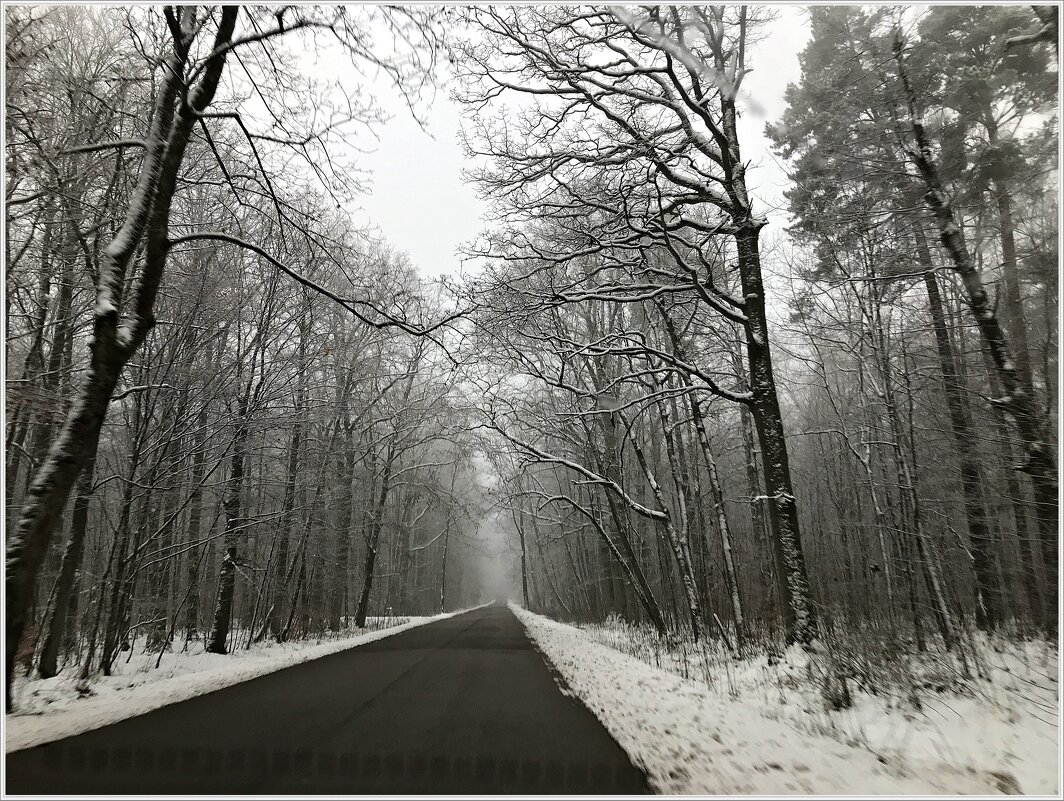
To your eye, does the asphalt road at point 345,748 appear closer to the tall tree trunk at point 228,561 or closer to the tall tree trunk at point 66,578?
the tall tree trunk at point 66,578

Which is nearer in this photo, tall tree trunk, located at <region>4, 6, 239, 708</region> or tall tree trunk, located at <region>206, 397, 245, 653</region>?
tall tree trunk, located at <region>4, 6, 239, 708</region>

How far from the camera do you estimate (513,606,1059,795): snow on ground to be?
3896mm

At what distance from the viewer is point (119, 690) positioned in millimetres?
7969

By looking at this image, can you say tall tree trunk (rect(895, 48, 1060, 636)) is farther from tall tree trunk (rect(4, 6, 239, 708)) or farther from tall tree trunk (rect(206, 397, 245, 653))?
tall tree trunk (rect(206, 397, 245, 653))

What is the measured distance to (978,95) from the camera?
314 inches

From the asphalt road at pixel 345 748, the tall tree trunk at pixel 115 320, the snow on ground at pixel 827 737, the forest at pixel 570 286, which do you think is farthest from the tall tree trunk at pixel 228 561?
the snow on ground at pixel 827 737

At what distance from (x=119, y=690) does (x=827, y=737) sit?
9041 millimetres

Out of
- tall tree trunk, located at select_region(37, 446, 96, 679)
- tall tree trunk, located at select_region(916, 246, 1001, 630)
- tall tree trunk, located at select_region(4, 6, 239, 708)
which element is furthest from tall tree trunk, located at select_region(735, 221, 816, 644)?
tall tree trunk, located at select_region(37, 446, 96, 679)

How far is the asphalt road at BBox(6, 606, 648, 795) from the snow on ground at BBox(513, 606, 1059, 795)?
450 millimetres

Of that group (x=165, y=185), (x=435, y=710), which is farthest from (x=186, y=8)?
(x=435, y=710)

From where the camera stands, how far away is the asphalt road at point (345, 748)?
3848mm

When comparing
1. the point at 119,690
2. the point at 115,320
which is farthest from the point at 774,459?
the point at 119,690

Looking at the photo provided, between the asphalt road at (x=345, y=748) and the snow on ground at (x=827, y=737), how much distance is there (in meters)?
0.45

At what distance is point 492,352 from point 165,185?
9.21 meters
